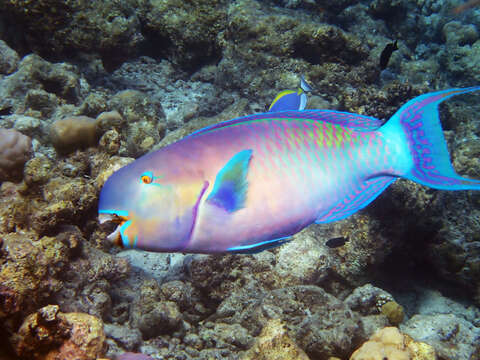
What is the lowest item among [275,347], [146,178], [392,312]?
[392,312]

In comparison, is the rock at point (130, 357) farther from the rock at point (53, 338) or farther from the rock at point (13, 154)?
the rock at point (13, 154)

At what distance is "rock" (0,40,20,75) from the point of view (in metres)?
6.24

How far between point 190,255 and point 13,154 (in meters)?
2.46

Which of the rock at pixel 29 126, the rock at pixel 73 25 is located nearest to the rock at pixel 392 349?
the rock at pixel 29 126

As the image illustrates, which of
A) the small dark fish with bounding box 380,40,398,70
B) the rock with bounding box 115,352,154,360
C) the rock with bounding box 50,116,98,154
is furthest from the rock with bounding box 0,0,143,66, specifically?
the rock with bounding box 115,352,154,360

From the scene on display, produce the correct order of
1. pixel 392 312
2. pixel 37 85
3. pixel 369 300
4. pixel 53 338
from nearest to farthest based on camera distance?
pixel 53 338 → pixel 392 312 → pixel 369 300 → pixel 37 85

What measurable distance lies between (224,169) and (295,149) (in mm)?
408

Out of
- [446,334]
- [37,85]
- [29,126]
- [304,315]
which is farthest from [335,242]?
[37,85]

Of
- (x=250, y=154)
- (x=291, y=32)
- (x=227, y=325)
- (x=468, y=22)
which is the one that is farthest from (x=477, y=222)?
(x=468, y=22)

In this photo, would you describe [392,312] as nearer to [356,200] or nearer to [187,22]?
[356,200]

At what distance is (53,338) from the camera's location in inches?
74.8

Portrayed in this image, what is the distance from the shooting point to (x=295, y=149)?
142cm

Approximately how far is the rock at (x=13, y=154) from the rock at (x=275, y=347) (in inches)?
134

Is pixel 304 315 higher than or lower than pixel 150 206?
lower
